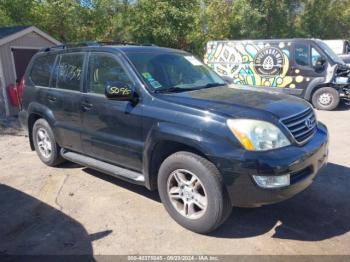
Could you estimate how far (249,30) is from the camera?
25188 mm

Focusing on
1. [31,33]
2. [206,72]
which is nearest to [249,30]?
[31,33]

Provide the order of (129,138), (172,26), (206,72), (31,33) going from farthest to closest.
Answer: (172,26), (31,33), (206,72), (129,138)

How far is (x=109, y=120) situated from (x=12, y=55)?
775 centimetres

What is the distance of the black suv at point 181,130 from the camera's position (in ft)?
10.9

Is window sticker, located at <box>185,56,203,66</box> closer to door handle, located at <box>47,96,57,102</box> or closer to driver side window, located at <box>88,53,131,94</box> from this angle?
driver side window, located at <box>88,53,131,94</box>

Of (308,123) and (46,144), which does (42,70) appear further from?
(308,123)

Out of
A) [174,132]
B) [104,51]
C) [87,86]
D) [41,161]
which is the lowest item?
[41,161]

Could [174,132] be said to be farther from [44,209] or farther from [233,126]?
[44,209]

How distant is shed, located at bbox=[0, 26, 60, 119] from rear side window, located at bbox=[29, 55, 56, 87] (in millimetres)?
5122

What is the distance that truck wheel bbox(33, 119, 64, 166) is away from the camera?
562 cm

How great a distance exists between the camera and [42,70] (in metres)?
5.73

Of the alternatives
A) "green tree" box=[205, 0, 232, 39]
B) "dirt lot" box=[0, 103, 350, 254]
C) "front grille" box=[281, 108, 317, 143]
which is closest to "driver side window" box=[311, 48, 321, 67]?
"dirt lot" box=[0, 103, 350, 254]

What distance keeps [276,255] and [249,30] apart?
23700 millimetres

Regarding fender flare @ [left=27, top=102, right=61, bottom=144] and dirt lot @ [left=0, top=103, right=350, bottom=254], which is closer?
dirt lot @ [left=0, top=103, right=350, bottom=254]
